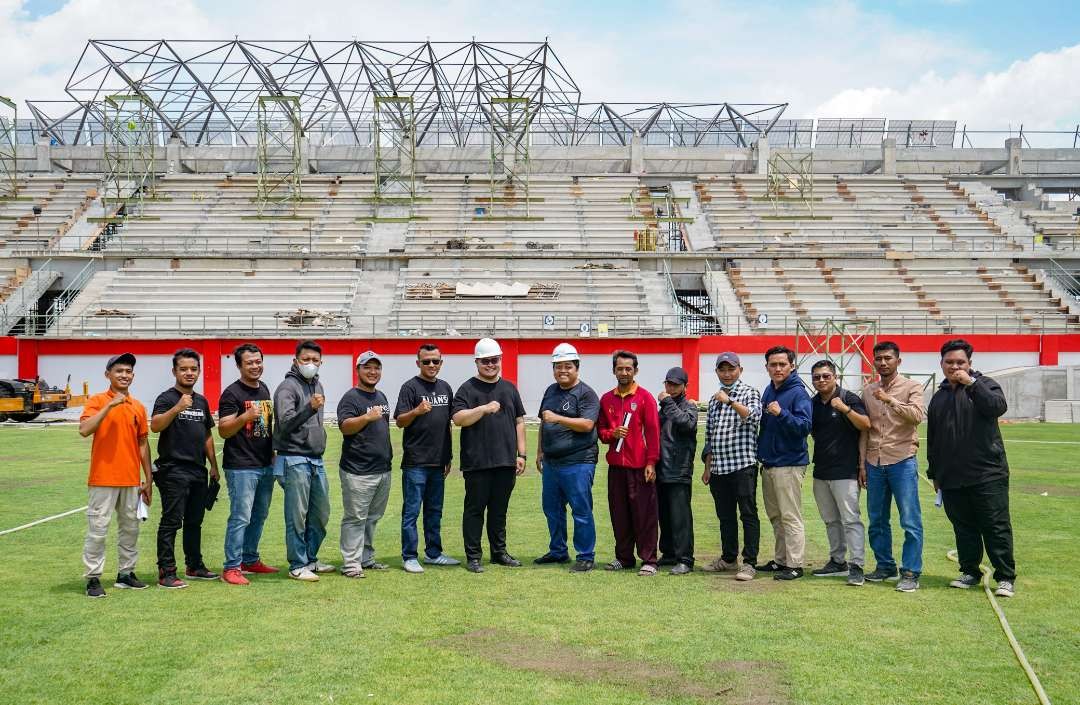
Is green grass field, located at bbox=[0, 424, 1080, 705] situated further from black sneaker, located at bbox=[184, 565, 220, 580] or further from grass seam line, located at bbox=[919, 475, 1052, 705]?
black sneaker, located at bbox=[184, 565, 220, 580]

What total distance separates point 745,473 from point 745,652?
267cm

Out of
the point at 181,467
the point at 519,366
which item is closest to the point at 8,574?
the point at 181,467

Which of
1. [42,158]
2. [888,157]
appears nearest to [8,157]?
[42,158]

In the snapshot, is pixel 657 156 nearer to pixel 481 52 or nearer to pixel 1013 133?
pixel 481 52

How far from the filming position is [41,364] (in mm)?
34875

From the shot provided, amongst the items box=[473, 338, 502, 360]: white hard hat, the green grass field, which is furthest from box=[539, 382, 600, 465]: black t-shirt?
the green grass field

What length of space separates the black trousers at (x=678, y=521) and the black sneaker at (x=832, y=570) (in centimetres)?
110

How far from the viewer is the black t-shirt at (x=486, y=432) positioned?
934 centimetres

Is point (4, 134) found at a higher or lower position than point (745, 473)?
higher

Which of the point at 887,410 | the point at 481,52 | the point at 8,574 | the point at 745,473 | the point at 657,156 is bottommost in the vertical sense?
the point at 8,574

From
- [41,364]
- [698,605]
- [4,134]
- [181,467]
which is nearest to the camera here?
[698,605]

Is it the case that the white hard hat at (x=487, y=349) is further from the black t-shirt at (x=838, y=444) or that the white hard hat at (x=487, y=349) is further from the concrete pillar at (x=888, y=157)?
the concrete pillar at (x=888, y=157)

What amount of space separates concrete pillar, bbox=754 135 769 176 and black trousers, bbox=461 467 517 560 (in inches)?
1812

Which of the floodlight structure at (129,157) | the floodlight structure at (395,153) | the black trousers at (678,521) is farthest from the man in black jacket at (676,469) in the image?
the floodlight structure at (129,157)
